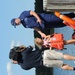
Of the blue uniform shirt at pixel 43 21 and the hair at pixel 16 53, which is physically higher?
the blue uniform shirt at pixel 43 21

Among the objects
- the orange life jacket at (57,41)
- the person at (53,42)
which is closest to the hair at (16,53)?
the person at (53,42)

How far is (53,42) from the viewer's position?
11.9 meters

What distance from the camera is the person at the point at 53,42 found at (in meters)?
11.7

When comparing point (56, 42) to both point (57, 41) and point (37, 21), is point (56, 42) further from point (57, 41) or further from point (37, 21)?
point (37, 21)

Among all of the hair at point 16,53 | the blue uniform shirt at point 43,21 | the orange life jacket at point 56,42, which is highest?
the blue uniform shirt at point 43,21

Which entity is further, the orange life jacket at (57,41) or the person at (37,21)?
the person at (37,21)

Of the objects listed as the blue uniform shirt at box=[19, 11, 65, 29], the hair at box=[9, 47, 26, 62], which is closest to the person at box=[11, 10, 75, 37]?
the blue uniform shirt at box=[19, 11, 65, 29]

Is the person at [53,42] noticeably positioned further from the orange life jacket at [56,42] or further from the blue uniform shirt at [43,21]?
the blue uniform shirt at [43,21]

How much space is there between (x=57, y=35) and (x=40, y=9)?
137 ft

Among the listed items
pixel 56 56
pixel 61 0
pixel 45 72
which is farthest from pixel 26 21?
pixel 45 72

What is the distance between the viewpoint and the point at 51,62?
11.9 meters

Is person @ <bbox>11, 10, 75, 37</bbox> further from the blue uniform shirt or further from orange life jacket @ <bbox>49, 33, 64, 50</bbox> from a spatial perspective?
orange life jacket @ <bbox>49, 33, 64, 50</bbox>

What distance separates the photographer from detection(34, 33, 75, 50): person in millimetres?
11727

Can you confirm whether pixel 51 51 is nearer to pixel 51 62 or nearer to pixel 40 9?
Answer: pixel 51 62
